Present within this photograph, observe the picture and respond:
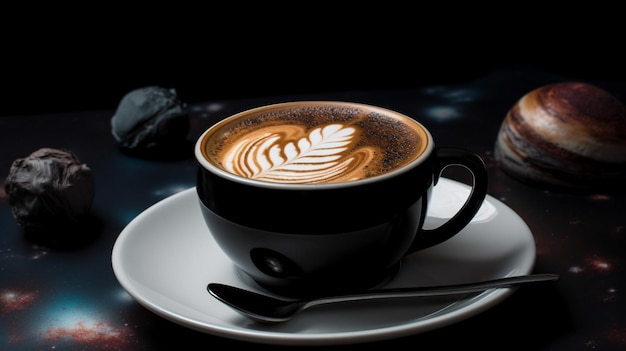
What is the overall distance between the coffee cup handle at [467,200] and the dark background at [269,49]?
1080 mm

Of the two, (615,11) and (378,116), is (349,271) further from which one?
(615,11)

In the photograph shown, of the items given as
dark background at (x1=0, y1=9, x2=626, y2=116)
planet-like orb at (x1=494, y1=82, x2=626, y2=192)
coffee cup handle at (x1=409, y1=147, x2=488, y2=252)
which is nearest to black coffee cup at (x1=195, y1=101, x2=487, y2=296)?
coffee cup handle at (x1=409, y1=147, x2=488, y2=252)

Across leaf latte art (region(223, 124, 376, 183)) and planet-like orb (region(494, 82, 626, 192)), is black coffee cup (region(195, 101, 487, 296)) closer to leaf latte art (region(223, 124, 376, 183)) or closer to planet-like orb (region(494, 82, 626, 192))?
leaf latte art (region(223, 124, 376, 183))

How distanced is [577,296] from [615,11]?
121cm

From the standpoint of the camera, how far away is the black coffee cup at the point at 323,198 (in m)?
0.63

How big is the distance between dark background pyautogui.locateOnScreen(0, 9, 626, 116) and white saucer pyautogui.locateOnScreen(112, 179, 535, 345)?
2.86 ft

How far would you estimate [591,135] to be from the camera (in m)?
1.04

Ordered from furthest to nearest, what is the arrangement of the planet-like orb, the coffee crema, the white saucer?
1. the planet-like orb
2. the coffee crema
3. the white saucer

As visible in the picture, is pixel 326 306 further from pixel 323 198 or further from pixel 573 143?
pixel 573 143

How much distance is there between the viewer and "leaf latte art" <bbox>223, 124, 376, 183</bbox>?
694 millimetres

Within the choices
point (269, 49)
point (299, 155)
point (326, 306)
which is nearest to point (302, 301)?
point (326, 306)

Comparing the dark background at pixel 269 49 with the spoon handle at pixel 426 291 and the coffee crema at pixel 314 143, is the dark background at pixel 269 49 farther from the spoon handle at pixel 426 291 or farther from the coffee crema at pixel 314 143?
the spoon handle at pixel 426 291

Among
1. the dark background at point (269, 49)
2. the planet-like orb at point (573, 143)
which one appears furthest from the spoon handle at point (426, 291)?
the dark background at point (269, 49)

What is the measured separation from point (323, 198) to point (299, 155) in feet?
0.42
